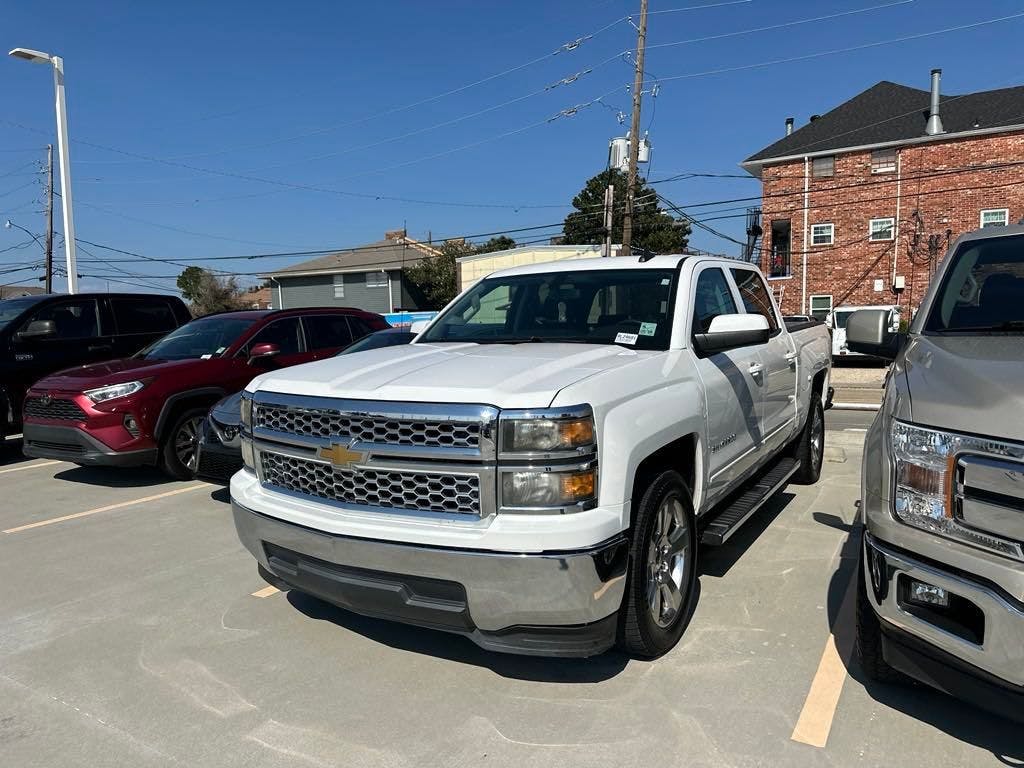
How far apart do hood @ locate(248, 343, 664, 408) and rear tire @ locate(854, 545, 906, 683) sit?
4.21 ft

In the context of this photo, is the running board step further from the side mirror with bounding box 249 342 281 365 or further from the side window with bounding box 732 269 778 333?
the side mirror with bounding box 249 342 281 365

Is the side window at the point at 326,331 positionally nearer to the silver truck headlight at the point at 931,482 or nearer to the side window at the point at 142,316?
the side window at the point at 142,316

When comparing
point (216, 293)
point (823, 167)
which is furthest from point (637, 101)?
point (216, 293)

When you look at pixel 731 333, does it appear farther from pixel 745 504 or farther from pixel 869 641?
pixel 869 641

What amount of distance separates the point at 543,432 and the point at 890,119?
1278 inches

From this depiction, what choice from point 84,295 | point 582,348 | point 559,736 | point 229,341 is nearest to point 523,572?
point 559,736

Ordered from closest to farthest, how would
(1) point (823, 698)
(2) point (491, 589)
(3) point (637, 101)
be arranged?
(2) point (491, 589), (1) point (823, 698), (3) point (637, 101)

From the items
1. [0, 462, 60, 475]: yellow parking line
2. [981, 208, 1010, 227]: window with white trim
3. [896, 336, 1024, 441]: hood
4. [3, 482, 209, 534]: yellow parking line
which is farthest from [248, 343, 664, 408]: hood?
[981, 208, 1010, 227]: window with white trim

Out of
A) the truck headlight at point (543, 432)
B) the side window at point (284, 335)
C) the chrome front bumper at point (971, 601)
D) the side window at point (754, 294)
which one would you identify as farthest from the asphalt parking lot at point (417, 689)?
the side window at point (284, 335)

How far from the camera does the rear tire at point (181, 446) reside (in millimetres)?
6906

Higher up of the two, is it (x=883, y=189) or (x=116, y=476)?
(x=883, y=189)

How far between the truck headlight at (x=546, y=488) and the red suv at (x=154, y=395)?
4.64m

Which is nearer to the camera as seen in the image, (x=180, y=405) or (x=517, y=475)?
(x=517, y=475)

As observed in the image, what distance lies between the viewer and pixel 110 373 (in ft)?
22.9
